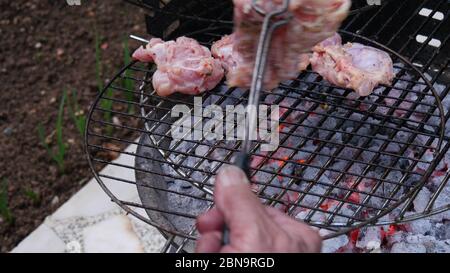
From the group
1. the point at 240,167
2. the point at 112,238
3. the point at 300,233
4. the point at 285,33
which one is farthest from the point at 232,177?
the point at 112,238

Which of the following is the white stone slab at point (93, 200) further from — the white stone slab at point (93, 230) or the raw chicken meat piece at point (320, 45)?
the raw chicken meat piece at point (320, 45)

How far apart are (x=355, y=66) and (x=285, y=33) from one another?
780 mm

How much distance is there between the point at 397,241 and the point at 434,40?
3.45ft

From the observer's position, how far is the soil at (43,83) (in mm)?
3289

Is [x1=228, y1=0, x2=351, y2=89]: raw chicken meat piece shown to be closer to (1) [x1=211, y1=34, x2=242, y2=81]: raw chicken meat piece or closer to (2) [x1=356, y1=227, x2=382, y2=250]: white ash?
(1) [x1=211, y1=34, x2=242, y2=81]: raw chicken meat piece

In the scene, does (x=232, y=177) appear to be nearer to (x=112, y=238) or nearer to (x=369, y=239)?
(x=369, y=239)

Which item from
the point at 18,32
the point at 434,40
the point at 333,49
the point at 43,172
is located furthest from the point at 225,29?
the point at 18,32

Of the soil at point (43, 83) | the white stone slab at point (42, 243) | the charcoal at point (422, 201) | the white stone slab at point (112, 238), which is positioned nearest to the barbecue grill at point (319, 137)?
the charcoal at point (422, 201)

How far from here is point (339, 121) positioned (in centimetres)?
243

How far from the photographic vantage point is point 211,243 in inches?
47.3

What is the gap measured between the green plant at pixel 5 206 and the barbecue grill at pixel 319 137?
826mm

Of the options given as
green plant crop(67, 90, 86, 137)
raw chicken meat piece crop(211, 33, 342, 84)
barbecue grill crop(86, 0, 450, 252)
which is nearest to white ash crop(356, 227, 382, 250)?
barbecue grill crop(86, 0, 450, 252)

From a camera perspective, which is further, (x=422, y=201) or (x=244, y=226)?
(x=422, y=201)
